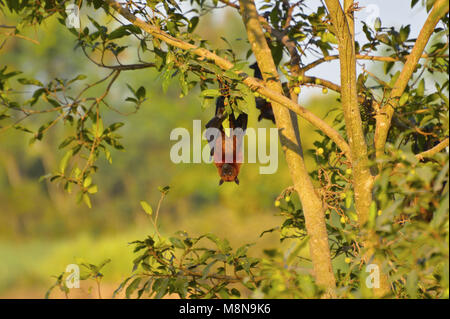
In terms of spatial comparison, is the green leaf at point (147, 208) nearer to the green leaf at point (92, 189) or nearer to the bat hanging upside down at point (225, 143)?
the green leaf at point (92, 189)

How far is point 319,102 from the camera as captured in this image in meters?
→ 14.4

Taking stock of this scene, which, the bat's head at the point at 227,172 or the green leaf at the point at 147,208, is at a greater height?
the bat's head at the point at 227,172

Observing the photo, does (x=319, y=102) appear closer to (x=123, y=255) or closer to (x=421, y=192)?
(x=123, y=255)

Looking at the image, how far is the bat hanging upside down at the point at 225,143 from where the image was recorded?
10.3 ft

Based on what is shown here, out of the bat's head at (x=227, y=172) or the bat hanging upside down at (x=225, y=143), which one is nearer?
the bat hanging upside down at (x=225, y=143)

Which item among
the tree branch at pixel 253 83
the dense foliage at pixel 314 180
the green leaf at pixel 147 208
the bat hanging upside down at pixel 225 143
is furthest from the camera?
the bat hanging upside down at pixel 225 143

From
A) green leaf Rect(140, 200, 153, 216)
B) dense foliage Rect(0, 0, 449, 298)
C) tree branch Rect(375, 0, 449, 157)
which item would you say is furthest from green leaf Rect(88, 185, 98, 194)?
tree branch Rect(375, 0, 449, 157)

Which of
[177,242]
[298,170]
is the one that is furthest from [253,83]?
[177,242]

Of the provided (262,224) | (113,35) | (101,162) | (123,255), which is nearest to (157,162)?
(101,162)

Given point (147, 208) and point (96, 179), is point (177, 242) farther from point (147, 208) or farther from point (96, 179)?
point (96, 179)

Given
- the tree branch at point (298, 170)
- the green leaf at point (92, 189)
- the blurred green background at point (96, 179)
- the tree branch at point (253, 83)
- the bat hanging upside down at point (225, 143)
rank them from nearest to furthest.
A: the tree branch at point (253, 83)
the tree branch at point (298, 170)
the green leaf at point (92, 189)
the bat hanging upside down at point (225, 143)
the blurred green background at point (96, 179)

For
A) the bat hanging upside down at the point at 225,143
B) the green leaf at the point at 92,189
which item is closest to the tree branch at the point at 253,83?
the bat hanging upside down at the point at 225,143

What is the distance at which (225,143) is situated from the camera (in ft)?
10.6
